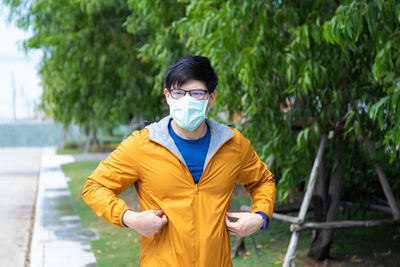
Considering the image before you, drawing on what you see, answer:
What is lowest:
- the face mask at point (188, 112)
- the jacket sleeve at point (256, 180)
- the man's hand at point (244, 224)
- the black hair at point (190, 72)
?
the man's hand at point (244, 224)

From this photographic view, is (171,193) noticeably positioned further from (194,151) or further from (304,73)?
(304,73)

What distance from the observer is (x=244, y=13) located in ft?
16.9

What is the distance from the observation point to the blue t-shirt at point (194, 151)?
2.34 meters

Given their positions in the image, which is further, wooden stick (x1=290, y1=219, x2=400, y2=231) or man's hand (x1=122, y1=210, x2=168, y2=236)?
wooden stick (x1=290, y1=219, x2=400, y2=231)

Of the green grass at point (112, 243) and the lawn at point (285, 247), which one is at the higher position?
the lawn at point (285, 247)

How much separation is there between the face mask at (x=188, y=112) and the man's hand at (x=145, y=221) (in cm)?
40

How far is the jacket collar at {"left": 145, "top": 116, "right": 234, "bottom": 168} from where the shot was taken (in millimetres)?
2307

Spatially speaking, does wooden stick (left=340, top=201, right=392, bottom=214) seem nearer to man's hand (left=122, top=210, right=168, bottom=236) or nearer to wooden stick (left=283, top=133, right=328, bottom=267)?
wooden stick (left=283, top=133, right=328, bottom=267)

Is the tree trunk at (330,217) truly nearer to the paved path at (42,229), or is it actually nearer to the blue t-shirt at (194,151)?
the paved path at (42,229)

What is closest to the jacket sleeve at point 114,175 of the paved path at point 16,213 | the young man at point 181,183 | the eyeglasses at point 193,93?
the young man at point 181,183

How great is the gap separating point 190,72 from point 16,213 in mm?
10415

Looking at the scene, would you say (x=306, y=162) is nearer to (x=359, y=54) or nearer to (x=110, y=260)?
(x=359, y=54)

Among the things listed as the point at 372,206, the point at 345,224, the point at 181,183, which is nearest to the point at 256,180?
the point at 181,183

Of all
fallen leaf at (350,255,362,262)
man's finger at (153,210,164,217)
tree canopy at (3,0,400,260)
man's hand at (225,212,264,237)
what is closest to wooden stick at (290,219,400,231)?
tree canopy at (3,0,400,260)
